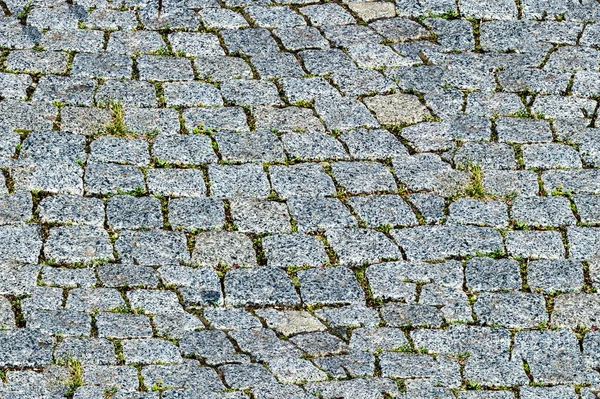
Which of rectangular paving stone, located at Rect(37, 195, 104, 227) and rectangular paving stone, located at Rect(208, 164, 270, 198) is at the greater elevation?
rectangular paving stone, located at Rect(208, 164, 270, 198)

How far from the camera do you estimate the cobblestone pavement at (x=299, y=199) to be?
4.85 metres

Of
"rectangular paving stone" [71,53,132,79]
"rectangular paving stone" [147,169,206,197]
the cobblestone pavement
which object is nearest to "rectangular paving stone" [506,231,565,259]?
the cobblestone pavement

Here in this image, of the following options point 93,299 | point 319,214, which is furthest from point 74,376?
point 319,214

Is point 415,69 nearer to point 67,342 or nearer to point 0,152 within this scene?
point 0,152

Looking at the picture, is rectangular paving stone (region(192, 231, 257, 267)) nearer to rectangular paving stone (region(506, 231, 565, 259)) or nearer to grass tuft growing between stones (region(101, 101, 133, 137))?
grass tuft growing between stones (region(101, 101, 133, 137))

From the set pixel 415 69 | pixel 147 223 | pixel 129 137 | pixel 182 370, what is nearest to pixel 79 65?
pixel 129 137

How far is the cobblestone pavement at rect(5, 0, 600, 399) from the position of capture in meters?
A: 4.85

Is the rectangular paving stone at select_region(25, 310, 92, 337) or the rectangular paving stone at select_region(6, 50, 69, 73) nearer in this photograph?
the rectangular paving stone at select_region(25, 310, 92, 337)

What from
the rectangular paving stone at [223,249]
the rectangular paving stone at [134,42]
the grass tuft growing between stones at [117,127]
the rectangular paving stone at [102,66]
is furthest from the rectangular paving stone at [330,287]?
the rectangular paving stone at [134,42]

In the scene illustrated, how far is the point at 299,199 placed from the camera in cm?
580

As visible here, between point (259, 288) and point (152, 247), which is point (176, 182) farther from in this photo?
point (259, 288)

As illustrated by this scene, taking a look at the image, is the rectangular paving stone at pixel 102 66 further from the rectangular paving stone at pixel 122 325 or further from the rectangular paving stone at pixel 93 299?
the rectangular paving stone at pixel 122 325

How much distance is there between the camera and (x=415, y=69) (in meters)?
6.77

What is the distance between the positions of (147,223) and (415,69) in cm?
200
